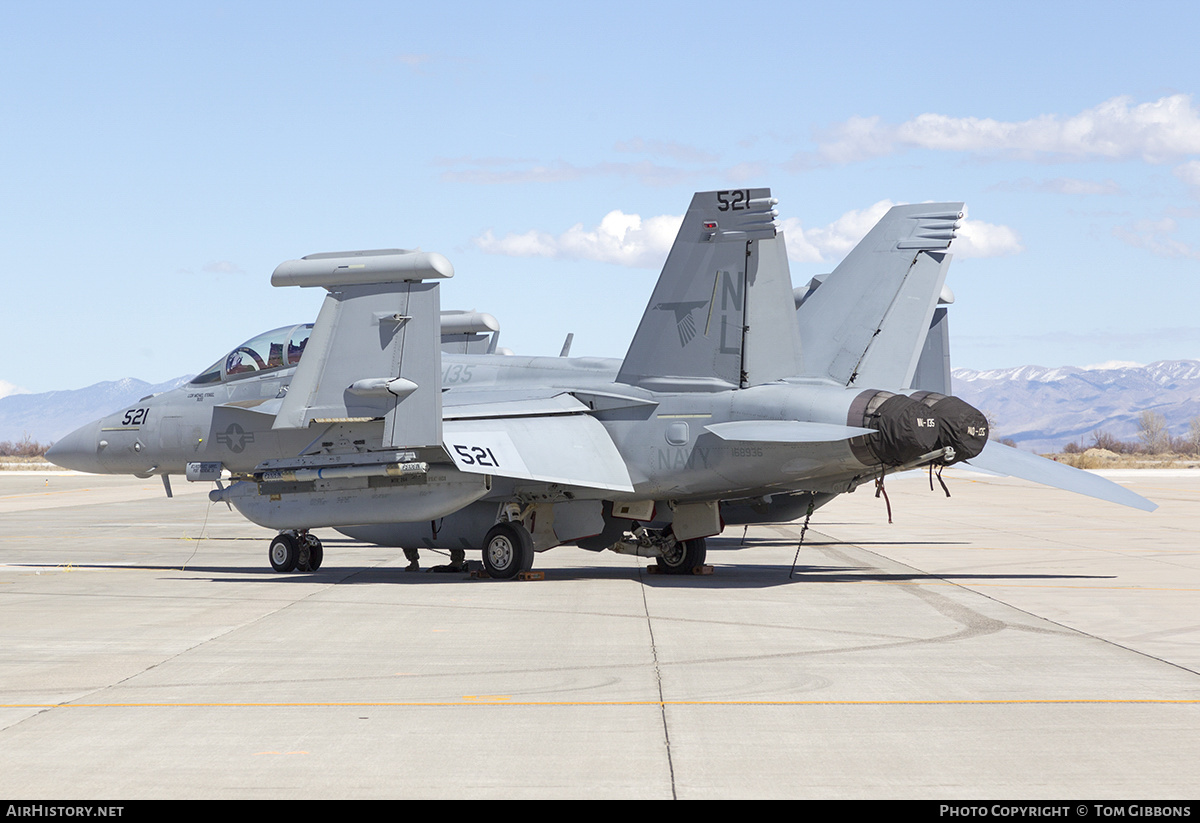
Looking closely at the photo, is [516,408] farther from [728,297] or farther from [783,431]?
[783,431]

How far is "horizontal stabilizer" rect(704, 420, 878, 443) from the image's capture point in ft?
43.2

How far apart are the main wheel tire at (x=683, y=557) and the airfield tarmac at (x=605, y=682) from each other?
0.48m

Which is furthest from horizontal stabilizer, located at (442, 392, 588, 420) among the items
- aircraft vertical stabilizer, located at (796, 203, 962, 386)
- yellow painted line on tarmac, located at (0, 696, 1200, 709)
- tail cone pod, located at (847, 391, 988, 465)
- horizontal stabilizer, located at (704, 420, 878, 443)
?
yellow painted line on tarmac, located at (0, 696, 1200, 709)

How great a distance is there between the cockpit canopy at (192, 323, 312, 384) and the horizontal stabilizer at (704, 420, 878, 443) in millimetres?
6524

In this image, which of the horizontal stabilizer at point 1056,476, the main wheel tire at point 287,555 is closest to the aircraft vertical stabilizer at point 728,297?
the horizontal stabilizer at point 1056,476

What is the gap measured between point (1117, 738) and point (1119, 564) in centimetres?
1174

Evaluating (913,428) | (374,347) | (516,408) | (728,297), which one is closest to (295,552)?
(374,347)

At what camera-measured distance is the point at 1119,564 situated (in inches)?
669

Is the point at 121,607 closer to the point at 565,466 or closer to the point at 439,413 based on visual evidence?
the point at 439,413

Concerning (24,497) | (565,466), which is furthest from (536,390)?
(24,497)

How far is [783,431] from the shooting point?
13500 mm

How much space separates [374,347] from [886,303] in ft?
23.2

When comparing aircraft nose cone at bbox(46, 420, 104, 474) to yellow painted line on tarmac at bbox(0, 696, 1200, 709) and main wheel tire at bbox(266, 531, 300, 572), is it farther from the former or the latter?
yellow painted line on tarmac at bbox(0, 696, 1200, 709)

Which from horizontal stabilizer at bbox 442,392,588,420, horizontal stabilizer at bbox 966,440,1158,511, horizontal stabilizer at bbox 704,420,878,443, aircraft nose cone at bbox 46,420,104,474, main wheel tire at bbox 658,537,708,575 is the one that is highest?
horizontal stabilizer at bbox 442,392,588,420
